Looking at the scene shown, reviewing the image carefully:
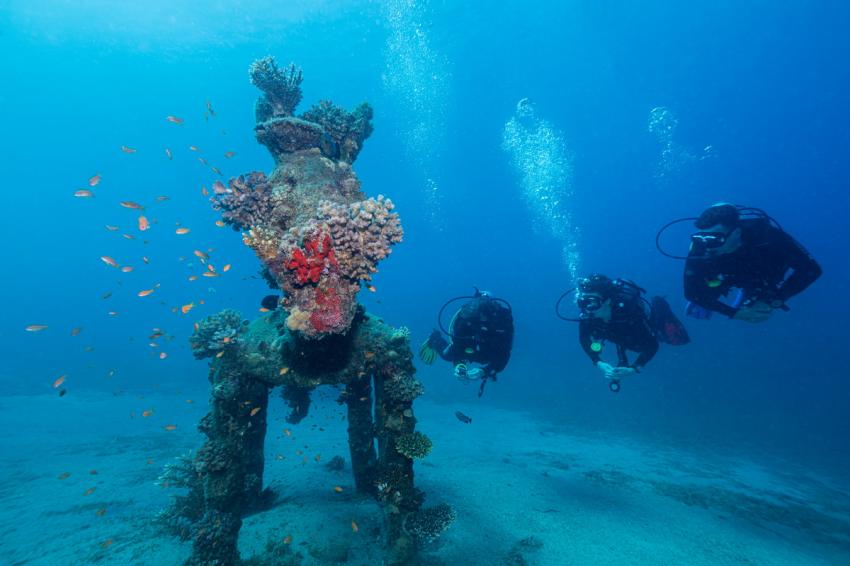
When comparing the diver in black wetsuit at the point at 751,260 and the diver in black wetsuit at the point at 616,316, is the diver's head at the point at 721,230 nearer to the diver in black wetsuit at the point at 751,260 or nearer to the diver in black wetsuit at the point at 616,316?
the diver in black wetsuit at the point at 751,260

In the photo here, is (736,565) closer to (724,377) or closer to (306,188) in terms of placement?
(306,188)

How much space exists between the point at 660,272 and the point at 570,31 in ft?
175

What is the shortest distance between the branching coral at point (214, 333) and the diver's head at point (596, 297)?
7799 millimetres

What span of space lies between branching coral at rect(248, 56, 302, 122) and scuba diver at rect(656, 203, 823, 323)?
368 inches

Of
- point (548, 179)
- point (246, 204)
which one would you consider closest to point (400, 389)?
point (246, 204)

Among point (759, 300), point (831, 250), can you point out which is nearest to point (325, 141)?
point (759, 300)

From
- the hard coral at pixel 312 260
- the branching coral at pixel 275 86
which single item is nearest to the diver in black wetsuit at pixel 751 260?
the hard coral at pixel 312 260

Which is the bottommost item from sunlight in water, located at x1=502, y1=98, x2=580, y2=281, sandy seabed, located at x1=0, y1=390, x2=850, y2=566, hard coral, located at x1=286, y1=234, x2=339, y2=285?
sandy seabed, located at x1=0, y1=390, x2=850, y2=566

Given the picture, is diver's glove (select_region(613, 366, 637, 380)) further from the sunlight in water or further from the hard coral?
the sunlight in water

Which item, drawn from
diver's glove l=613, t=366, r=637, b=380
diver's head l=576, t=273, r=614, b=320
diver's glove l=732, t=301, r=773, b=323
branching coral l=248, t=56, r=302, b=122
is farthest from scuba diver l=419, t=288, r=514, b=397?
branching coral l=248, t=56, r=302, b=122

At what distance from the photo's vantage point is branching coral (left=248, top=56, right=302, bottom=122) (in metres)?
7.96

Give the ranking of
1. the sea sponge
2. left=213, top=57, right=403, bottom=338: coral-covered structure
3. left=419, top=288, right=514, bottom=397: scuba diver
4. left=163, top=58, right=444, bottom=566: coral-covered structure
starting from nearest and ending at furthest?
1. left=213, top=57, right=403, bottom=338: coral-covered structure
2. left=163, top=58, right=444, bottom=566: coral-covered structure
3. the sea sponge
4. left=419, top=288, right=514, bottom=397: scuba diver

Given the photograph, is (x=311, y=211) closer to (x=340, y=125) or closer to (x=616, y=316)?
(x=340, y=125)

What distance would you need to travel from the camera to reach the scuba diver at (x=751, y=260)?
7672 mm
